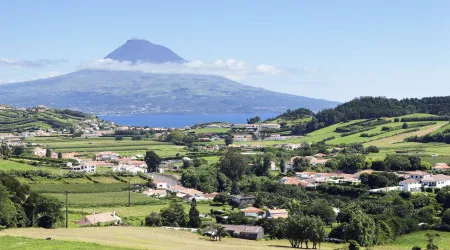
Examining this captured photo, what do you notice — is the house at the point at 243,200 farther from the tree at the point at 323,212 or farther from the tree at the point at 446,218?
the tree at the point at 446,218

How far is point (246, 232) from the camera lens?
41.6 m

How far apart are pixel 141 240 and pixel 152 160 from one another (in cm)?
4564

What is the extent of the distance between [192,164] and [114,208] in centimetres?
3156

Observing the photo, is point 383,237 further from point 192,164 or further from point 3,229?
point 192,164

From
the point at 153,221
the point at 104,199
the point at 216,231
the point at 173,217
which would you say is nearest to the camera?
the point at 216,231

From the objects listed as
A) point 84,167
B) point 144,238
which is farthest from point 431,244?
point 84,167

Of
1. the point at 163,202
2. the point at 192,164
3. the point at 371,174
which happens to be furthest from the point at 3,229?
the point at 192,164

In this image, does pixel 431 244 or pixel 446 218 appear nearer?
pixel 431 244

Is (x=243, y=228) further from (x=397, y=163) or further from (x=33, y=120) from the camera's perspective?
(x=33, y=120)

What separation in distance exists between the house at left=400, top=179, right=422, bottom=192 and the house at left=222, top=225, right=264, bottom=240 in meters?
23.4

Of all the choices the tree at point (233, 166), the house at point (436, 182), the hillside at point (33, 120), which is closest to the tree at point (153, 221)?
the tree at point (233, 166)

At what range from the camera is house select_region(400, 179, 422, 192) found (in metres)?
59.6

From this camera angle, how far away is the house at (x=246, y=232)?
135 ft

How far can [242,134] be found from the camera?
422 ft
